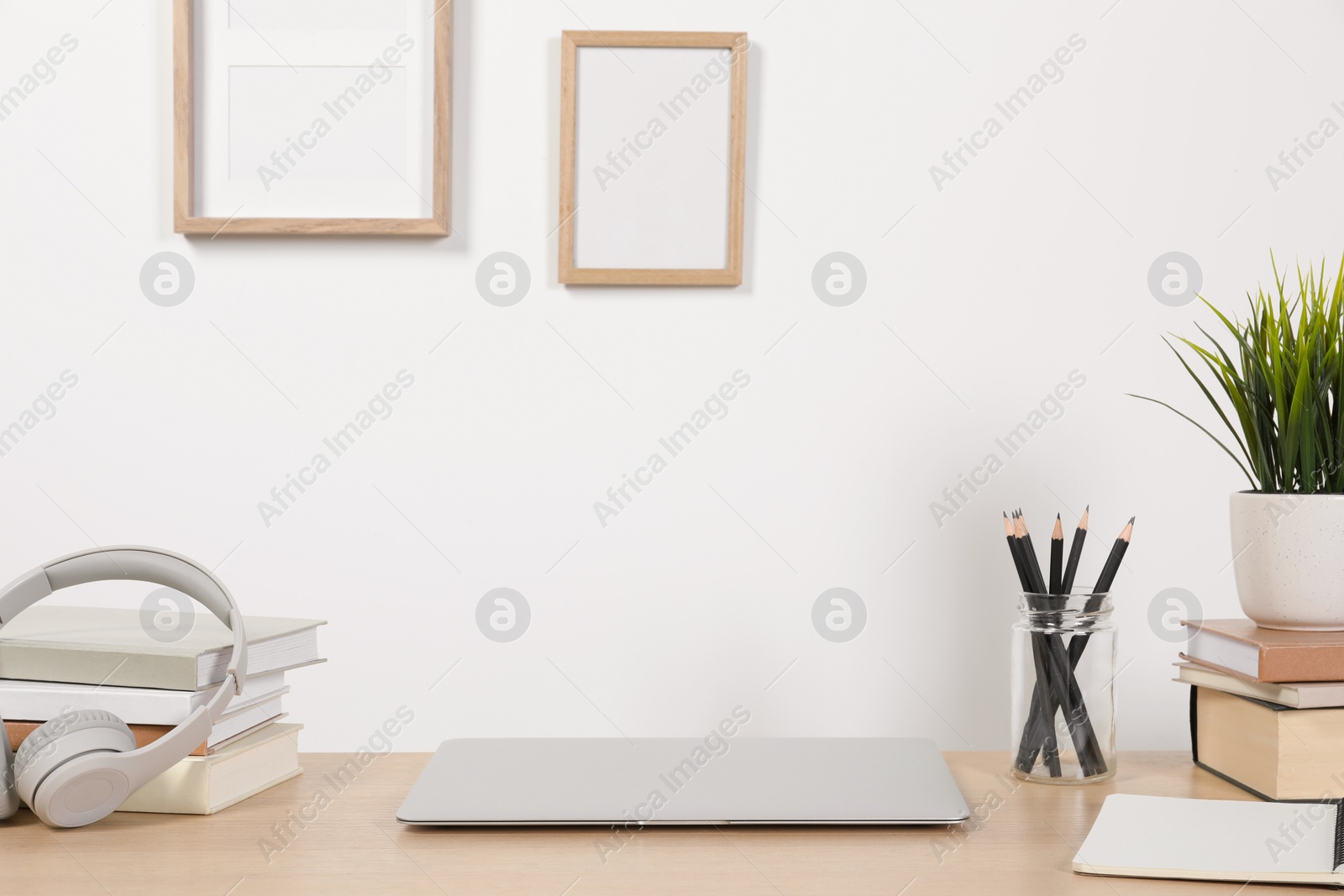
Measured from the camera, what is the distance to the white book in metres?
0.67

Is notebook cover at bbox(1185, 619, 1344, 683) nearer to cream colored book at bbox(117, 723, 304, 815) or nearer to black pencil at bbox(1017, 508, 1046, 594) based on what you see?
black pencil at bbox(1017, 508, 1046, 594)

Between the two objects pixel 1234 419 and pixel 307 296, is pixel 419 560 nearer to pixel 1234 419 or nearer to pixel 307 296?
pixel 307 296

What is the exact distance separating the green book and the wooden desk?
0.33ft

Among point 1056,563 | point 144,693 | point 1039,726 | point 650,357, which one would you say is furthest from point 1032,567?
point 144,693

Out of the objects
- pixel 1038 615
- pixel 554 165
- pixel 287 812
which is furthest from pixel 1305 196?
pixel 287 812

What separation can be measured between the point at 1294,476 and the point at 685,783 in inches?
22.7

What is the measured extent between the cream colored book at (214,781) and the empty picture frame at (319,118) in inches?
22.4

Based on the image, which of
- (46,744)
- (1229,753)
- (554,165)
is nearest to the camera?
(46,744)

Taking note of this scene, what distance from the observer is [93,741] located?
63cm

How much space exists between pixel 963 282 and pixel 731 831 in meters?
0.68

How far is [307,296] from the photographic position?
1047mm

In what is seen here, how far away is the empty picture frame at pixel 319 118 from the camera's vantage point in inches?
40.4

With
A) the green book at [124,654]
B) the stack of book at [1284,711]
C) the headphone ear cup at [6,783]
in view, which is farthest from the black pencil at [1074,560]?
the headphone ear cup at [6,783]

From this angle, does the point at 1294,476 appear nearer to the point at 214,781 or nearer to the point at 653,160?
the point at 653,160
